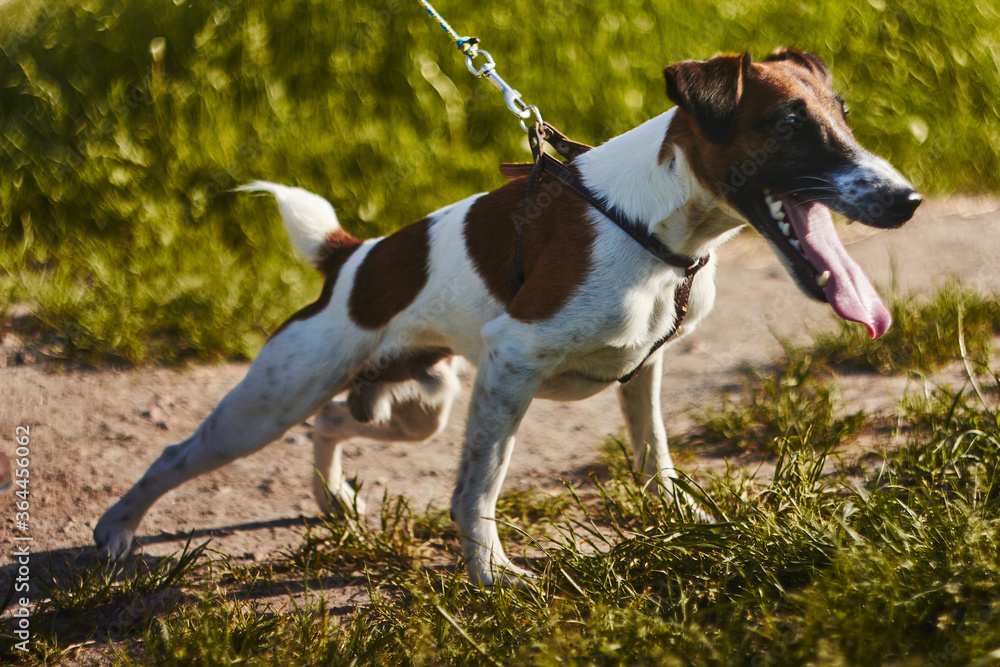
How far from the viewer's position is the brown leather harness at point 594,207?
2.45 m

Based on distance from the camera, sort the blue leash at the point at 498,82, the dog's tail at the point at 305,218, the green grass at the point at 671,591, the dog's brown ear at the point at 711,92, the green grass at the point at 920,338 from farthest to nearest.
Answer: the green grass at the point at 920,338 < the dog's tail at the point at 305,218 < the blue leash at the point at 498,82 < the dog's brown ear at the point at 711,92 < the green grass at the point at 671,591

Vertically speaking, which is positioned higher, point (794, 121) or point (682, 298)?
point (794, 121)

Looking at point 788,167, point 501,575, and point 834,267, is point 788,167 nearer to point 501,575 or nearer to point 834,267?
point 834,267

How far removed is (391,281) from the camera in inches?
113

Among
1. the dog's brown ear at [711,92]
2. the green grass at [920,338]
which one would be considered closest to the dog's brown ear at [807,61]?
the dog's brown ear at [711,92]

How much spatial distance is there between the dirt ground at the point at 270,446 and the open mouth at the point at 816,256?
134 cm

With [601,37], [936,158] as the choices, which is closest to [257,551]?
[601,37]

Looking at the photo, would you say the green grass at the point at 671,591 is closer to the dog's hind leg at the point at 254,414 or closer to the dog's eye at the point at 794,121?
the dog's hind leg at the point at 254,414

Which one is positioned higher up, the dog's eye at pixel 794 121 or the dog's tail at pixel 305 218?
the dog's eye at pixel 794 121

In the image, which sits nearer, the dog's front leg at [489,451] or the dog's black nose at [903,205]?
the dog's black nose at [903,205]

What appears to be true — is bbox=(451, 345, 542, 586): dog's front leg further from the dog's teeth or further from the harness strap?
the dog's teeth

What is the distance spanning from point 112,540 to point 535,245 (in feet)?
5.80

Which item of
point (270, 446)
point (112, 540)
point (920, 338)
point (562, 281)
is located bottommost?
point (270, 446)

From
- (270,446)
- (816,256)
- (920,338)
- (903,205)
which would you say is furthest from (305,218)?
(920,338)
